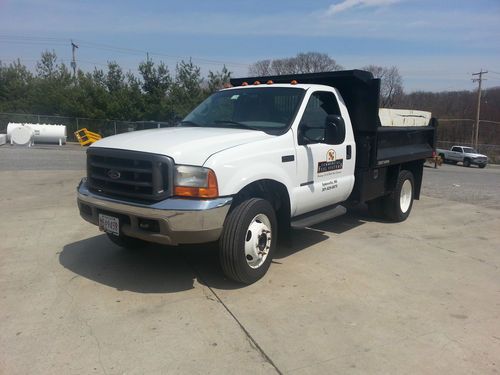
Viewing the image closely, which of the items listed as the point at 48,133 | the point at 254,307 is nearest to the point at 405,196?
the point at 254,307

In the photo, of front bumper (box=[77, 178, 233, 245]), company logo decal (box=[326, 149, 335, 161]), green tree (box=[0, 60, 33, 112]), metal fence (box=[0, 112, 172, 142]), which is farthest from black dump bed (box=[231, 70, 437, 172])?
green tree (box=[0, 60, 33, 112])

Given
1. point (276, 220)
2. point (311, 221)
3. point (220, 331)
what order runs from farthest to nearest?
1. point (311, 221)
2. point (276, 220)
3. point (220, 331)

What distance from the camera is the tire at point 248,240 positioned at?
4320 mm

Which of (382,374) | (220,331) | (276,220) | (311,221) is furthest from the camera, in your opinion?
(311,221)

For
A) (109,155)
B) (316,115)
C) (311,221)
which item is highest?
(316,115)

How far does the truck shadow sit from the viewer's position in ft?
15.3

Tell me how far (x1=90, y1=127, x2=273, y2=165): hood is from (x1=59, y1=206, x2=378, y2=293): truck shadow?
1.41 metres

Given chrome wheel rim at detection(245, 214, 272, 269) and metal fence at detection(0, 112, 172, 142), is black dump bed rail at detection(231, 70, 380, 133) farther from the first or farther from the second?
metal fence at detection(0, 112, 172, 142)

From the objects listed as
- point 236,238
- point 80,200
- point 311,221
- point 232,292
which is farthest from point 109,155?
point 311,221

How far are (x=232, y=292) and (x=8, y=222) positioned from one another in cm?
448

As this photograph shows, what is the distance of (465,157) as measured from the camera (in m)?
43.4

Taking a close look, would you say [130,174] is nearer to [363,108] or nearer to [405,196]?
[363,108]

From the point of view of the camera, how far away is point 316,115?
5641mm

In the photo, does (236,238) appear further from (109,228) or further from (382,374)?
(382,374)
